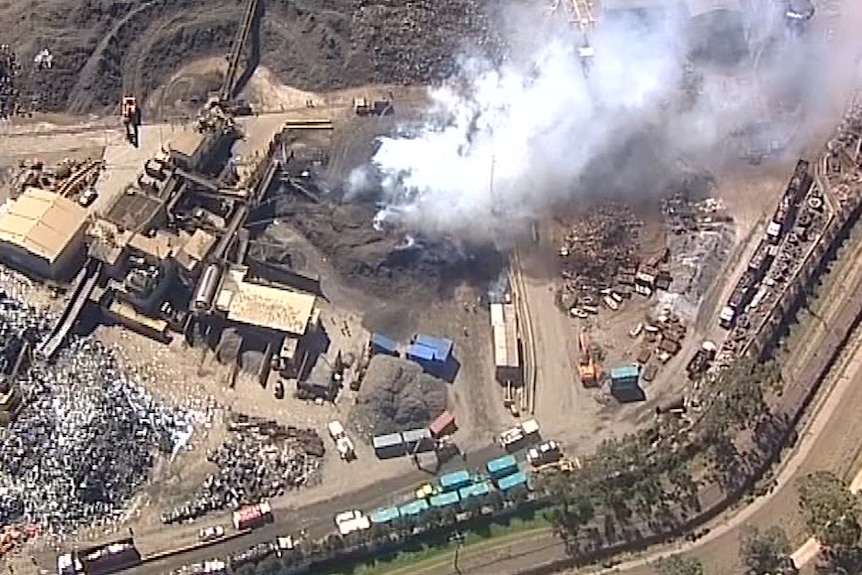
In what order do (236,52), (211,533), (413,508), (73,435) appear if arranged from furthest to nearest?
1. (236,52)
2. (73,435)
3. (413,508)
4. (211,533)

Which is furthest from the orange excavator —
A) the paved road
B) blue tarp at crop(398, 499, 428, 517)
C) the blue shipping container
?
blue tarp at crop(398, 499, 428, 517)

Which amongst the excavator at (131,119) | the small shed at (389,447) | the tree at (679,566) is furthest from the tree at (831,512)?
the excavator at (131,119)

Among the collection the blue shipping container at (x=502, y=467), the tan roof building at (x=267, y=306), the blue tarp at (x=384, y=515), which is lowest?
the blue tarp at (x=384, y=515)

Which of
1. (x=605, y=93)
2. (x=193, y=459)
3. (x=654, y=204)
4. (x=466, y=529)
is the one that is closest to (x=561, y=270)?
(x=654, y=204)

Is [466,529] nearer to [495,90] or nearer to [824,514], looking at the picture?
[824,514]

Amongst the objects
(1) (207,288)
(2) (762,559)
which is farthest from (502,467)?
(1) (207,288)

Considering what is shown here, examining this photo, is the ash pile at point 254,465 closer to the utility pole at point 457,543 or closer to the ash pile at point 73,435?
the ash pile at point 73,435

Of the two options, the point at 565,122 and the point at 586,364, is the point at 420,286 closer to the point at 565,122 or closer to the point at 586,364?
the point at 586,364
